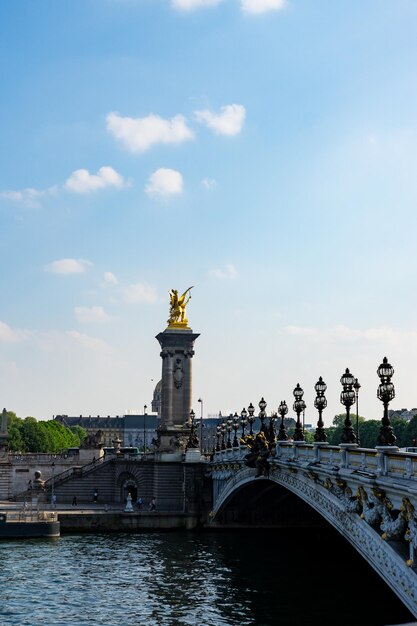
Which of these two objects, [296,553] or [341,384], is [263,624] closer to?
[341,384]

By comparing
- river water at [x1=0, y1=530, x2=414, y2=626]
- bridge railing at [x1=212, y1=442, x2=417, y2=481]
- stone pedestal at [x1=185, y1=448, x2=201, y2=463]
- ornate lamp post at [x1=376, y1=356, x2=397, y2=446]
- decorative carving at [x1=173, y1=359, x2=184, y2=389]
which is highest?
decorative carving at [x1=173, y1=359, x2=184, y2=389]

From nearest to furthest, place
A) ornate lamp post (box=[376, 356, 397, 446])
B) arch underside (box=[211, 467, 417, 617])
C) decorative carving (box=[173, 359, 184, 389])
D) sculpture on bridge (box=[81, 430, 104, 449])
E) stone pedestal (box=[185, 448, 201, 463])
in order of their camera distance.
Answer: arch underside (box=[211, 467, 417, 617]) < ornate lamp post (box=[376, 356, 397, 446]) < stone pedestal (box=[185, 448, 201, 463]) < decorative carving (box=[173, 359, 184, 389]) < sculpture on bridge (box=[81, 430, 104, 449])

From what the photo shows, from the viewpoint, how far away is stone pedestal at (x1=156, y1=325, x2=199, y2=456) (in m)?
85.2

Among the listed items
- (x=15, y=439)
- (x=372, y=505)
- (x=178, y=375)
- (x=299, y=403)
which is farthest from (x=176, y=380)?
(x=15, y=439)

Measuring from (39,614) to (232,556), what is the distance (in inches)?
759

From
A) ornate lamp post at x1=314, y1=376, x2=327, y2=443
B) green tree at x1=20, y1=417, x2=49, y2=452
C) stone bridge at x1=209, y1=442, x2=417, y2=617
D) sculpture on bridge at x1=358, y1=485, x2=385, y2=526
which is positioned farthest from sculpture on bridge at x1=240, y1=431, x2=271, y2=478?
green tree at x1=20, y1=417, x2=49, y2=452

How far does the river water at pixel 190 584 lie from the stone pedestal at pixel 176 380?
85.5 feet

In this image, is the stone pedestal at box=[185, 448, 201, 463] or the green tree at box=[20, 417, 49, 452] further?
the green tree at box=[20, 417, 49, 452]

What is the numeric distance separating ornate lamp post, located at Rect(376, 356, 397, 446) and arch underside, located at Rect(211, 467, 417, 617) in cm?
289

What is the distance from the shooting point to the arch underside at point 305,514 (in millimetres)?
23384

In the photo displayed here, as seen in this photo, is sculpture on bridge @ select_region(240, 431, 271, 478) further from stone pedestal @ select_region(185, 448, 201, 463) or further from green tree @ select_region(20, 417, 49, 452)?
green tree @ select_region(20, 417, 49, 452)

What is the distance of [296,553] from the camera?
52.5 m

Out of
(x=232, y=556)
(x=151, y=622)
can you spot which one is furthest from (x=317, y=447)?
(x=232, y=556)

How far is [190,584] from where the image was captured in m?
42.0
